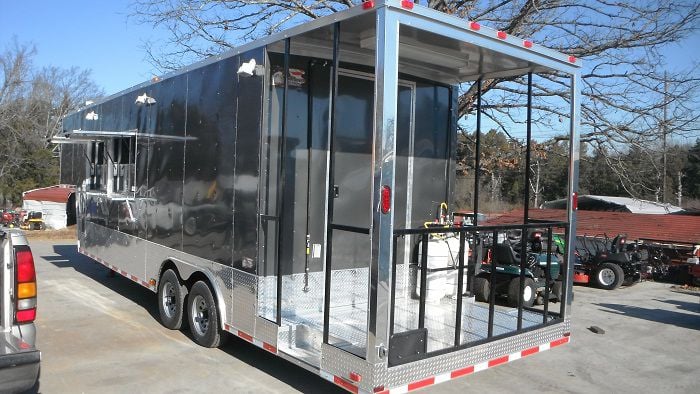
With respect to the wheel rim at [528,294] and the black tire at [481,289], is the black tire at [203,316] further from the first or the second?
the wheel rim at [528,294]

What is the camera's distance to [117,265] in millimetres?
8266

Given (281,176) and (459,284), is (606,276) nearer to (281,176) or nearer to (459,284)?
(459,284)

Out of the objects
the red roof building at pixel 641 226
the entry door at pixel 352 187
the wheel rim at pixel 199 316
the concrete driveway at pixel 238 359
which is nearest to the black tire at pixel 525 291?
the concrete driveway at pixel 238 359

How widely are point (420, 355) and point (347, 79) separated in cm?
291

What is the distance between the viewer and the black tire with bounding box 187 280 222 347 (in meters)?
5.76

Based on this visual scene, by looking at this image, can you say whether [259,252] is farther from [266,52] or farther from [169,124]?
[169,124]

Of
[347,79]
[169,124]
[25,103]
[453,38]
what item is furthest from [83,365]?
[25,103]

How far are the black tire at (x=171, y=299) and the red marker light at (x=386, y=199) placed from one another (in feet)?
11.4

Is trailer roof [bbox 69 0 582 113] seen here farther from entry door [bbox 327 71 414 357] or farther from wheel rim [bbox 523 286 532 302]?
wheel rim [bbox 523 286 532 302]

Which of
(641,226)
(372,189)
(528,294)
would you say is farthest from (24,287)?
(641,226)

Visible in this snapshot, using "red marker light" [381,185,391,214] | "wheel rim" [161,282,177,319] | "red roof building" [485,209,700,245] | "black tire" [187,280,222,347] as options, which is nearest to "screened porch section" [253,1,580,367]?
"red marker light" [381,185,391,214]

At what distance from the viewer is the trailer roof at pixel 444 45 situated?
13.0 ft

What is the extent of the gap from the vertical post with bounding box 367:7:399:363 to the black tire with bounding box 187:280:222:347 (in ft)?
8.09

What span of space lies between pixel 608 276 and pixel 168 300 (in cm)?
949
